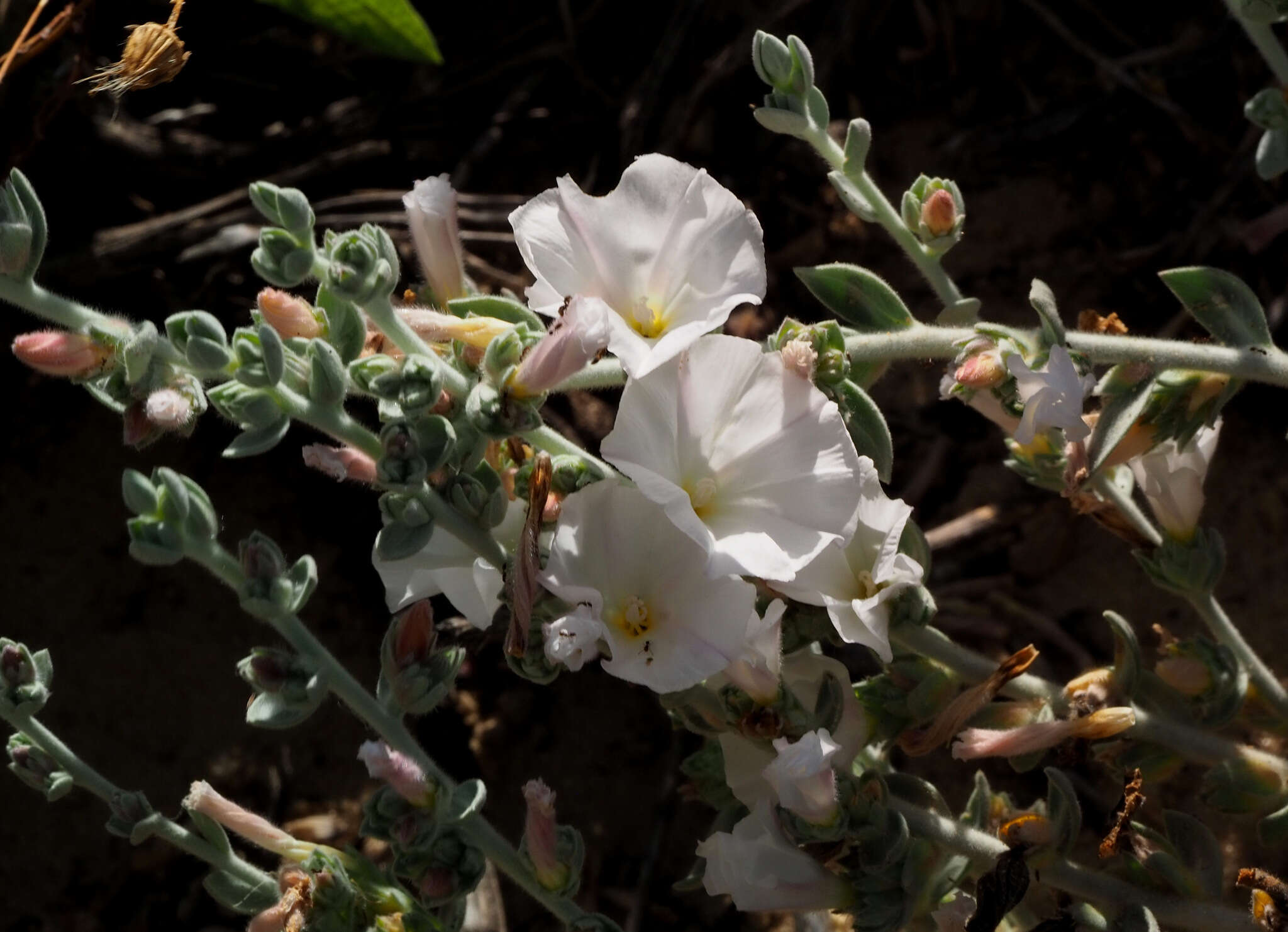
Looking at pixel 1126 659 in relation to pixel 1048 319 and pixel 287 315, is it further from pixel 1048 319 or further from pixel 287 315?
pixel 287 315

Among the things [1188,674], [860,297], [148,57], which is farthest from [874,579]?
[148,57]

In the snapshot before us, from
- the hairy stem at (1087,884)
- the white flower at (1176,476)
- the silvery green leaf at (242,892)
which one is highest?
the white flower at (1176,476)

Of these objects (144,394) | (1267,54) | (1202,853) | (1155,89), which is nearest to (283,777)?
(144,394)

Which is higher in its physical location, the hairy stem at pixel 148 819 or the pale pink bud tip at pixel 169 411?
the pale pink bud tip at pixel 169 411

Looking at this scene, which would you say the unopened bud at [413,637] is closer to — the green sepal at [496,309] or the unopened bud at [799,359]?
the green sepal at [496,309]

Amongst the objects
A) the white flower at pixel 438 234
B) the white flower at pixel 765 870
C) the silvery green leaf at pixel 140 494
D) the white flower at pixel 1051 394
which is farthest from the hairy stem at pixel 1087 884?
the silvery green leaf at pixel 140 494

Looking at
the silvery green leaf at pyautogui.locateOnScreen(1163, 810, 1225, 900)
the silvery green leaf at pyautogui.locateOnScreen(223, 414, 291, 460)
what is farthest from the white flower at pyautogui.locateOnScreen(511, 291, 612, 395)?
the silvery green leaf at pyautogui.locateOnScreen(1163, 810, 1225, 900)

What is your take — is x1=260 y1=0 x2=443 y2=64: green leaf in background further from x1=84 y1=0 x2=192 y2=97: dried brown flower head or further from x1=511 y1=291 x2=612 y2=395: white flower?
x1=511 y1=291 x2=612 y2=395: white flower
